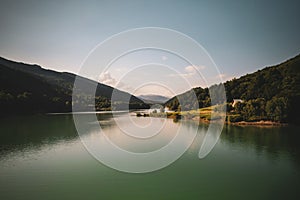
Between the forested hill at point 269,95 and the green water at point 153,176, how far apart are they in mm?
16492

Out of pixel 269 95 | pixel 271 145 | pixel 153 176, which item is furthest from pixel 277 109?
pixel 153 176

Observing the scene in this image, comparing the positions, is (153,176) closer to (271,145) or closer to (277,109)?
(271,145)

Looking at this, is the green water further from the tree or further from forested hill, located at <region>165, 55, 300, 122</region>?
forested hill, located at <region>165, 55, 300, 122</region>

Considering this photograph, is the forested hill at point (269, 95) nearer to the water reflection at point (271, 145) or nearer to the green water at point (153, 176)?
the water reflection at point (271, 145)

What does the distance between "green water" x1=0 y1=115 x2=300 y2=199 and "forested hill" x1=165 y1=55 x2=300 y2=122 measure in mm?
16492

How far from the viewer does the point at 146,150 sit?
56.3 feet

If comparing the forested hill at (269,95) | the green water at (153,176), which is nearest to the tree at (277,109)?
the forested hill at (269,95)

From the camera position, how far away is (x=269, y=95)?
41406mm

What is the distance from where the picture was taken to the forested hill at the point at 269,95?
32.1 meters

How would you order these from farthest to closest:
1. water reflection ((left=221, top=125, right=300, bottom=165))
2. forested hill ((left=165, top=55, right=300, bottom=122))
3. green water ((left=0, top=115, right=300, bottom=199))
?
forested hill ((left=165, top=55, right=300, bottom=122)), water reflection ((left=221, top=125, right=300, bottom=165)), green water ((left=0, top=115, right=300, bottom=199))

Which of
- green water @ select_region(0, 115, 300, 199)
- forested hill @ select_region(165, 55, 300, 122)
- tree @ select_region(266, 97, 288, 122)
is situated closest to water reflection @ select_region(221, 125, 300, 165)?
green water @ select_region(0, 115, 300, 199)

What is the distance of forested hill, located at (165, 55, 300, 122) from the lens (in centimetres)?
3209

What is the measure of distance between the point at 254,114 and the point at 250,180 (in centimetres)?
2552

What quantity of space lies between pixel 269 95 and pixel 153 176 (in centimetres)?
3651
